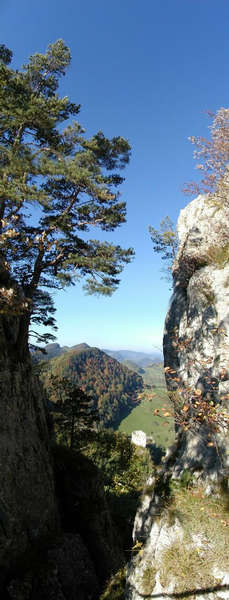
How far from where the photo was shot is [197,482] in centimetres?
722

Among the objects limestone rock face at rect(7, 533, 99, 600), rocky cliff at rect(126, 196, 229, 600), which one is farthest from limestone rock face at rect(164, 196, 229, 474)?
limestone rock face at rect(7, 533, 99, 600)

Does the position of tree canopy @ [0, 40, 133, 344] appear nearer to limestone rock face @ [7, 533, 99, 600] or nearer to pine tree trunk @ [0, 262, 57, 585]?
pine tree trunk @ [0, 262, 57, 585]

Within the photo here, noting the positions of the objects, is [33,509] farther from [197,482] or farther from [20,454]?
[197,482]

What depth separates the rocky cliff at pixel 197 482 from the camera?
5.32m

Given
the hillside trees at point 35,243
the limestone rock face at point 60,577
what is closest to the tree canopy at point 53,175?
the hillside trees at point 35,243

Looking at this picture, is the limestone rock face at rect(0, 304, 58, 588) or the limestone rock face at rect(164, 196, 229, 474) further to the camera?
the limestone rock face at rect(0, 304, 58, 588)

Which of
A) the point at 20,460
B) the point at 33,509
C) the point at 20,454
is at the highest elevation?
the point at 20,454

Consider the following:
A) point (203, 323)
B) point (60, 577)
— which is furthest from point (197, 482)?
point (60, 577)

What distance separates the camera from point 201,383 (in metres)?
9.30

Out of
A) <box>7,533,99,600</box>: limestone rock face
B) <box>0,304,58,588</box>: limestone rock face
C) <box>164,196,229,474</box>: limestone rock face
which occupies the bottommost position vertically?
<box>7,533,99,600</box>: limestone rock face

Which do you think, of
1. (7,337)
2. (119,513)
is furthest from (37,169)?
(119,513)

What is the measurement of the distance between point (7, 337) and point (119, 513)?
18001 mm

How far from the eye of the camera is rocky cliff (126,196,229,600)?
532 cm

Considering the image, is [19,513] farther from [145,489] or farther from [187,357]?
[187,357]
